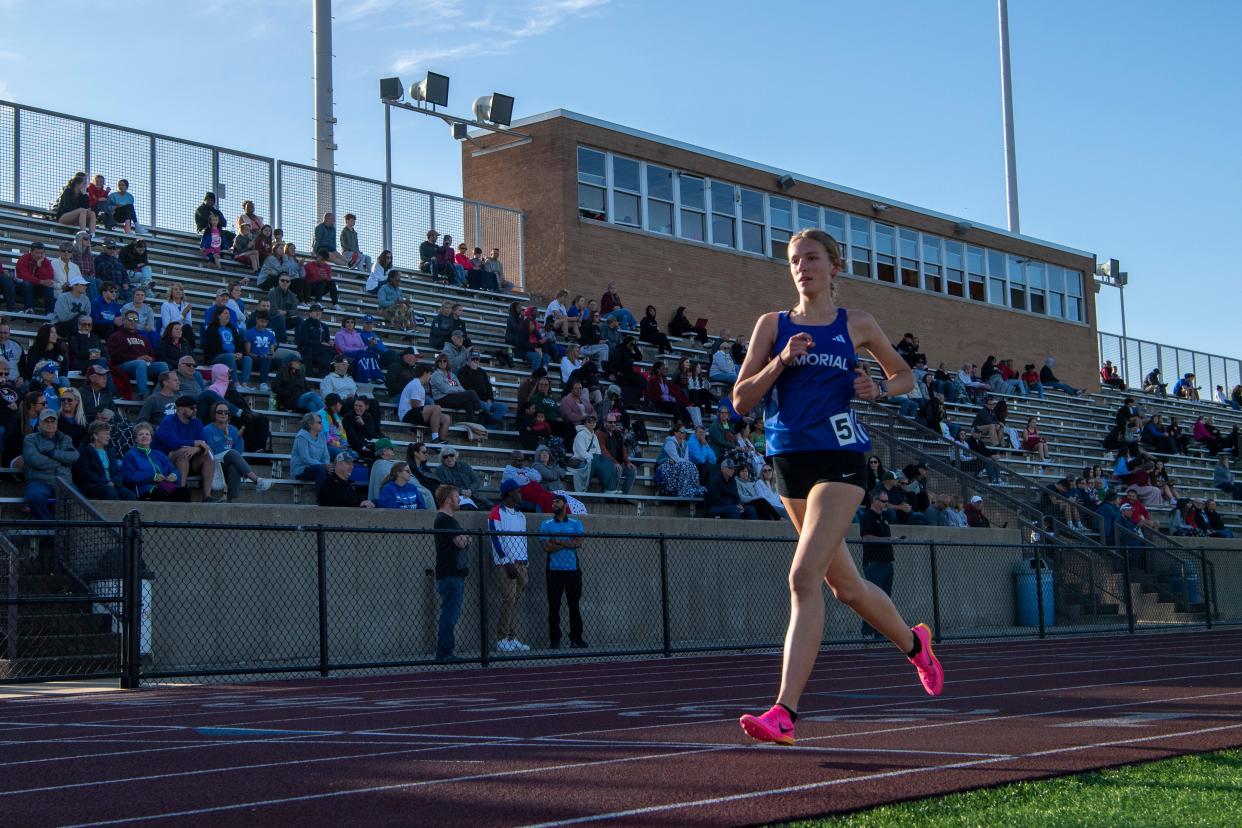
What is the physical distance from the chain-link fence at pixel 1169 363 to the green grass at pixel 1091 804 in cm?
4755

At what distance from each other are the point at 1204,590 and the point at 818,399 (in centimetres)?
1925

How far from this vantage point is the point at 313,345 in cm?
2092

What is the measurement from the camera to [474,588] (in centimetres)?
1686

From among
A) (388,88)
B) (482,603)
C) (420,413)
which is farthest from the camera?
(388,88)

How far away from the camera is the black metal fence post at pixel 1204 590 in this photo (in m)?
23.0

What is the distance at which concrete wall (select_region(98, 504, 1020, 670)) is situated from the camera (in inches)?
566

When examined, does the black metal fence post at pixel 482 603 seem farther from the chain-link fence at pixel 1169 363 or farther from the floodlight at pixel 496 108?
the chain-link fence at pixel 1169 363

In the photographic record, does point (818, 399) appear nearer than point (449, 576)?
Yes

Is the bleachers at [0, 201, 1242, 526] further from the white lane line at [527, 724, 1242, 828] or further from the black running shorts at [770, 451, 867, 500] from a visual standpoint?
the white lane line at [527, 724, 1242, 828]

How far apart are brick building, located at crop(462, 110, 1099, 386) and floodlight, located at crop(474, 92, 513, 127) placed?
538mm

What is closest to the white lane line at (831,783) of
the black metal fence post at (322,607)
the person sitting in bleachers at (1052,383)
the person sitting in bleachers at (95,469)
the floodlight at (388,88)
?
the black metal fence post at (322,607)

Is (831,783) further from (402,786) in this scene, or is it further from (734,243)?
(734,243)

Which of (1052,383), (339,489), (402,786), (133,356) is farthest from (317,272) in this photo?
(1052,383)

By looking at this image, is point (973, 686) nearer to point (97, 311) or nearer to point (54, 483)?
point (54, 483)
